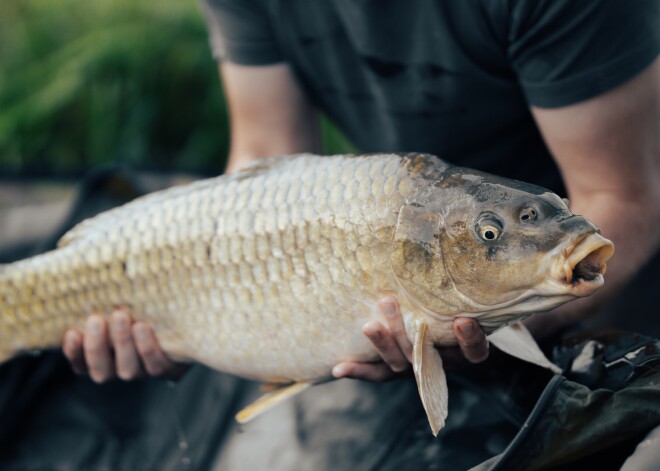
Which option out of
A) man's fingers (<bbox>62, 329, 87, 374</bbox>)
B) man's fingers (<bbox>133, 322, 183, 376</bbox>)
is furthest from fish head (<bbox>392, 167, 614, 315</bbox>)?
man's fingers (<bbox>62, 329, 87, 374</bbox>)

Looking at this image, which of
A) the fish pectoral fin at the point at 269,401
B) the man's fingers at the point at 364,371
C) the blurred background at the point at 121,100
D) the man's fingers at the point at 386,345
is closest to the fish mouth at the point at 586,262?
the man's fingers at the point at 386,345

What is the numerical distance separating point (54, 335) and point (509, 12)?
97cm

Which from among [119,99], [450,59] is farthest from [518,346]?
[119,99]

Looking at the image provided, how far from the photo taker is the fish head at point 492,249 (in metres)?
0.96

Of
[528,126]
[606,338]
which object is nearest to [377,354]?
[606,338]

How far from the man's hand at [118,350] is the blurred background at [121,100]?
1.39 m

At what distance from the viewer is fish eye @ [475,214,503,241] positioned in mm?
1022

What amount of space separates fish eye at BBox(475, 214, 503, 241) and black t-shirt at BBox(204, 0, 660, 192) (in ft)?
1.40

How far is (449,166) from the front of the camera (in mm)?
1119

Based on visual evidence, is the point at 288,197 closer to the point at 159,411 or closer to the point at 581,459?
the point at 581,459

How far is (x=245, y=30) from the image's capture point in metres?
1.89

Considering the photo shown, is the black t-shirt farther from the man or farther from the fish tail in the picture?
the fish tail

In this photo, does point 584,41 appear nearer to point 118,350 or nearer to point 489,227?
point 489,227

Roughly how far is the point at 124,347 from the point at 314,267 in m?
0.45
